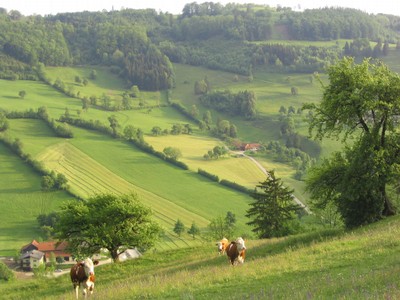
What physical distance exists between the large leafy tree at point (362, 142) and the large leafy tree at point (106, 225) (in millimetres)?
13794

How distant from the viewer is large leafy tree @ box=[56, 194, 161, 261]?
41.4m

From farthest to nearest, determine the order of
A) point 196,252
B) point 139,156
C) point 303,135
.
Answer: point 303,135
point 139,156
point 196,252

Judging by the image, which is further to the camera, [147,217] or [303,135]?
[303,135]

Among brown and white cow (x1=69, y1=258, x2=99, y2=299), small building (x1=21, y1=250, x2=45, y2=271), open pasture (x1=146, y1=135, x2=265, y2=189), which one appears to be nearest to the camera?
brown and white cow (x1=69, y1=258, x2=99, y2=299)

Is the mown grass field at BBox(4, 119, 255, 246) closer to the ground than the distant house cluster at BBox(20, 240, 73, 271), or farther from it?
farther from it

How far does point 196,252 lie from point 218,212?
246 feet

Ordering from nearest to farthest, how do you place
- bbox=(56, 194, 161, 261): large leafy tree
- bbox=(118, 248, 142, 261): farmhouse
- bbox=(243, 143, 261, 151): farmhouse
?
bbox=(56, 194, 161, 261): large leafy tree, bbox=(118, 248, 142, 261): farmhouse, bbox=(243, 143, 261, 151): farmhouse

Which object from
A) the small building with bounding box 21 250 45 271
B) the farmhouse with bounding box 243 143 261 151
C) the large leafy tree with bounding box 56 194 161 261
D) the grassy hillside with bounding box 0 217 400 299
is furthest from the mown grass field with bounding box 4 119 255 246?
the grassy hillside with bounding box 0 217 400 299

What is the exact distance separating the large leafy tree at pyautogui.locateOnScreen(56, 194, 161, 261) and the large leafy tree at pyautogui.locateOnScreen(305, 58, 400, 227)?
13.8 metres

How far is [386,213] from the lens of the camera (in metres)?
37.1

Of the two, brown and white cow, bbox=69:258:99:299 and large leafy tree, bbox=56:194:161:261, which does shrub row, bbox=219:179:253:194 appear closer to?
large leafy tree, bbox=56:194:161:261

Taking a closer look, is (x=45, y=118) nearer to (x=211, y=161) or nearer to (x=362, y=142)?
(x=211, y=161)

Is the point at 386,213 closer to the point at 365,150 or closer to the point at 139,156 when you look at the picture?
the point at 365,150

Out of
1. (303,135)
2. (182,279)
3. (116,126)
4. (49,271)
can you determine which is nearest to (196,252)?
(182,279)
